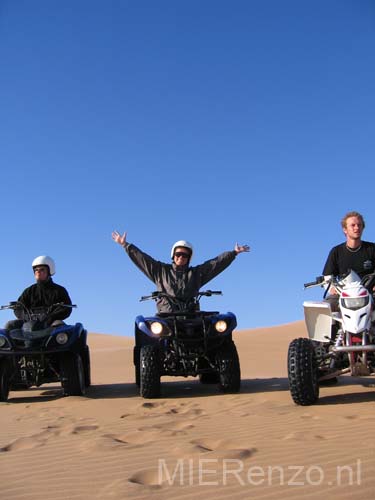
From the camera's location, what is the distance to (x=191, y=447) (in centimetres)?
405

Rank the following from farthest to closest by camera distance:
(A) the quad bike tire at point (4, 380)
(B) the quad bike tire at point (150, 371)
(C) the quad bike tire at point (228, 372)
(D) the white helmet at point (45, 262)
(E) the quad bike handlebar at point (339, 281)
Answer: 1. (D) the white helmet at point (45, 262)
2. (A) the quad bike tire at point (4, 380)
3. (C) the quad bike tire at point (228, 372)
4. (B) the quad bike tire at point (150, 371)
5. (E) the quad bike handlebar at point (339, 281)

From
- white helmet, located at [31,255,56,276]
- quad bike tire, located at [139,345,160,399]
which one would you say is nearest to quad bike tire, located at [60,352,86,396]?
quad bike tire, located at [139,345,160,399]

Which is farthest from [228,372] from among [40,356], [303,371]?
[40,356]

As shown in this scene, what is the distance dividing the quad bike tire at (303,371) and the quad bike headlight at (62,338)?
10.9 ft

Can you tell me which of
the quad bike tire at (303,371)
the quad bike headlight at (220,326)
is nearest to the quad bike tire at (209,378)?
the quad bike headlight at (220,326)

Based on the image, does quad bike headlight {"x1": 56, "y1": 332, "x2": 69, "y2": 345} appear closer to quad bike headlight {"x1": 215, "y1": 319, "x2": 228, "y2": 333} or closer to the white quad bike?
quad bike headlight {"x1": 215, "y1": 319, "x2": 228, "y2": 333}

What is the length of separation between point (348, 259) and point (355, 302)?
1.06 meters

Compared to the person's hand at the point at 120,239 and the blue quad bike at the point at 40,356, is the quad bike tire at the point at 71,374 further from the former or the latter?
the person's hand at the point at 120,239

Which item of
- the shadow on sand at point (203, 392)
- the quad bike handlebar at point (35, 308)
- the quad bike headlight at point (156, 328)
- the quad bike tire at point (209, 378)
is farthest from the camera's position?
the quad bike tire at point (209, 378)

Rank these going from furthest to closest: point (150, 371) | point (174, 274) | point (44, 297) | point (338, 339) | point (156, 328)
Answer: point (44, 297)
point (174, 274)
point (156, 328)
point (150, 371)
point (338, 339)

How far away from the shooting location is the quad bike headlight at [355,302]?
18.4ft

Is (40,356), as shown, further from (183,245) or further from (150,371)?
(183,245)

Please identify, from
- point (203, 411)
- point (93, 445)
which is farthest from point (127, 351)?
point (93, 445)

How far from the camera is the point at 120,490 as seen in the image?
10.2ft
